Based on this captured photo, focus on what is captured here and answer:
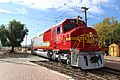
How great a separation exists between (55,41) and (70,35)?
4267 millimetres

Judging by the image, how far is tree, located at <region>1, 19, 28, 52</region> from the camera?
6159cm

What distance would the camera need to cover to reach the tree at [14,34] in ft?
202

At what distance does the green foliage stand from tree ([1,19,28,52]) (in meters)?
20.7

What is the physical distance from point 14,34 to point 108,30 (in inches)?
987

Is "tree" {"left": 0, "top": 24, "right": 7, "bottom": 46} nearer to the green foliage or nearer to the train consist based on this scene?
the green foliage

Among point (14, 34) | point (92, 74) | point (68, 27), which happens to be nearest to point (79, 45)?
point (68, 27)

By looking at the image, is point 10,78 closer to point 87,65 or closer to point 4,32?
point 87,65

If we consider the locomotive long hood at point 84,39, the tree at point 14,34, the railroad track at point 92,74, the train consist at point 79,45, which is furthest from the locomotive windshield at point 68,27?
the tree at point 14,34

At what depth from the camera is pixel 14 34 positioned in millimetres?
61875

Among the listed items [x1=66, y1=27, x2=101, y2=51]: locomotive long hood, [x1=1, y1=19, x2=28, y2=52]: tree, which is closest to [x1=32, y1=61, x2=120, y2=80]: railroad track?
[x1=66, y1=27, x2=101, y2=51]: locomotive long hood

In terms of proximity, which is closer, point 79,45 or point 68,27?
point 79,45

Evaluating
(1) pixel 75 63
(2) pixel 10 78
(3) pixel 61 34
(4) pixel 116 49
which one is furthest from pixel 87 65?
(4) pixel 116 49

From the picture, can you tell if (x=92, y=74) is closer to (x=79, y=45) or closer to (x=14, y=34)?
(x=79, y=45)

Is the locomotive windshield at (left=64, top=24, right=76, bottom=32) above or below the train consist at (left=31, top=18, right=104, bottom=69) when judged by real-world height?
above
